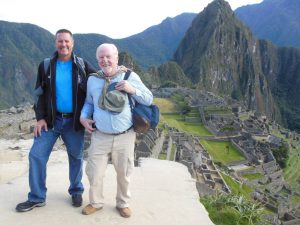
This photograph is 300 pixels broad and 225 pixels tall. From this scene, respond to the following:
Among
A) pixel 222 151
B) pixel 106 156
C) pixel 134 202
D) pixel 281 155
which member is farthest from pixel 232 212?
pixel 281 155

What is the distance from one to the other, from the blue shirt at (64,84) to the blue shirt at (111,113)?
0.31m

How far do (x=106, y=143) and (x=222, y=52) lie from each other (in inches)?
4902

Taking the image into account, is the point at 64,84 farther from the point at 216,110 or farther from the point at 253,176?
the point at 216,110

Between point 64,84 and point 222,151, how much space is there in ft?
94.0

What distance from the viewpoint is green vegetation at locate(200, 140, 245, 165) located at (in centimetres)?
3011

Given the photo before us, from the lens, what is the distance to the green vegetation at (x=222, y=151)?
30.1 metres

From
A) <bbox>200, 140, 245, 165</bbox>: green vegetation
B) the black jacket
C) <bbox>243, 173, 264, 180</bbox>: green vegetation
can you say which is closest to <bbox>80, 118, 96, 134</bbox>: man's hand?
the black jacket

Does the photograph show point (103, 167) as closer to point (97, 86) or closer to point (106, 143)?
point (106, 143)

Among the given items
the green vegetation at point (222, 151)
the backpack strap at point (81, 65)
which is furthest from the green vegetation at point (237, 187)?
the backpack strap at point (81, 65)

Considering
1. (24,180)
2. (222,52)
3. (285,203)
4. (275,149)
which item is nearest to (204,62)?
(222,52)

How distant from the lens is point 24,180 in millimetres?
5969

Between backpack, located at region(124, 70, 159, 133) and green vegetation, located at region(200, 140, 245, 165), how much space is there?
2492 centimetres

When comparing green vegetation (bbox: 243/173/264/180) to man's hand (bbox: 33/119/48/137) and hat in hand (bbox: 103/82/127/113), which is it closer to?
man's hand (bbox: 33/119/48/137)

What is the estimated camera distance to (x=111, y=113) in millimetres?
4355
